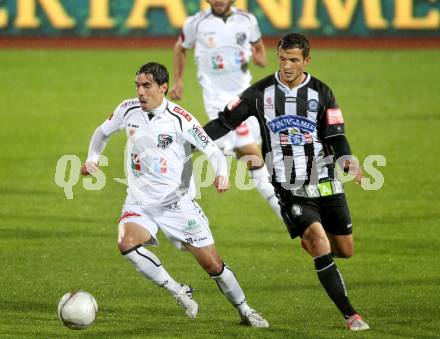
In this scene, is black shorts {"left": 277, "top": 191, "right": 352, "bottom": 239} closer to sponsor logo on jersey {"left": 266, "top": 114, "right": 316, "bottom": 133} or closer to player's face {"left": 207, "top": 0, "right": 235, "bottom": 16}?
sponsor logo on jersey {"left": 266, "top": 114, "right": 316, "bottom": 133}

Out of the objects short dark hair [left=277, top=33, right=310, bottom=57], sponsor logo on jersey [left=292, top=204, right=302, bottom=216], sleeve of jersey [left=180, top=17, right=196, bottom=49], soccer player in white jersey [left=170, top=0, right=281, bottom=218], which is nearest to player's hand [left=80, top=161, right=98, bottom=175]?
sponsor logo on jersey [left=292, top=204, right=302, bottom=216]

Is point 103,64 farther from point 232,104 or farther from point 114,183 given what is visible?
point 232,104

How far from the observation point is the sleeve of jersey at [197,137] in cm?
921

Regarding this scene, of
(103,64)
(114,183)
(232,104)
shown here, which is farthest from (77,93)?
(232,104)

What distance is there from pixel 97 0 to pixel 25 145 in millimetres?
11612

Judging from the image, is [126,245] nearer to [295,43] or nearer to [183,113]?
[183,113]

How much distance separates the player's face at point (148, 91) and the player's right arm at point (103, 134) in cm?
27

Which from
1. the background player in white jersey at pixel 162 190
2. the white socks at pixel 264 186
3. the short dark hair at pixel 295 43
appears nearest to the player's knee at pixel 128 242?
the background player in white jersey at pixel 162 190

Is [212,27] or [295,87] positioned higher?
[295,87]

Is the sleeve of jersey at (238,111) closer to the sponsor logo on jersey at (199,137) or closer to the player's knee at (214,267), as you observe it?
the sponsor logo on jersey at (199,137)

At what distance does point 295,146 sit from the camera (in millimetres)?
9375

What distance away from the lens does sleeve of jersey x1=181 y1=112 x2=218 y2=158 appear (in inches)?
363

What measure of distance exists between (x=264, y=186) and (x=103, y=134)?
4719mm

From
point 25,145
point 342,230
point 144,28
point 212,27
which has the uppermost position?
point 342,230
